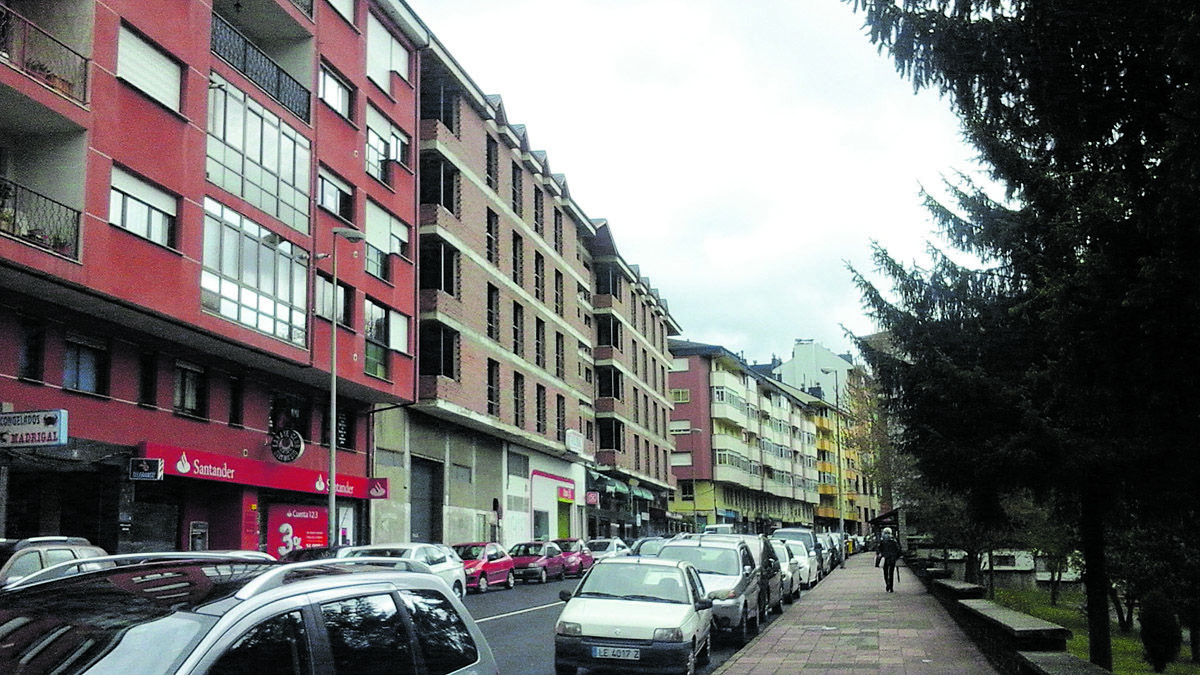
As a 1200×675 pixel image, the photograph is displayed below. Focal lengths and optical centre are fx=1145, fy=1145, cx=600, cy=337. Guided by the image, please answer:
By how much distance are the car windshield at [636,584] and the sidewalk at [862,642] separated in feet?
3.73

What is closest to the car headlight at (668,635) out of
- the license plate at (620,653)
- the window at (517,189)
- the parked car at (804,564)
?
the license plate at (620,653)

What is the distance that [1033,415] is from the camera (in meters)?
13.3

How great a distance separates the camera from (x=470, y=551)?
3369 cm

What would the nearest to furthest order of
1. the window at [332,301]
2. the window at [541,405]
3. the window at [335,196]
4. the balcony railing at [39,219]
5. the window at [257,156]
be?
1. the balcony railing at [39,219]
2. the window at [257,156]
3. the window at [332,301]
4. the window at [335,196]
5. the window at [541,405]

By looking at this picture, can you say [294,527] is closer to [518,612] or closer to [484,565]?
[484,565]

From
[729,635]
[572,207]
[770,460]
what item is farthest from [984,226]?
[770,460]

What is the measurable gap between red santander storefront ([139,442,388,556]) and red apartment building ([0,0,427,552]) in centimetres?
6

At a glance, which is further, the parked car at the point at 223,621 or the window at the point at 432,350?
the window at the point at 432,350

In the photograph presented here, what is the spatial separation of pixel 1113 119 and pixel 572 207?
51.8 meters

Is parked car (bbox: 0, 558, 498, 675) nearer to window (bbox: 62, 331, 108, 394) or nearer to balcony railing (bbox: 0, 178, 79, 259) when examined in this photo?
balcony railing (bbox: 0, 178, 79, 259)

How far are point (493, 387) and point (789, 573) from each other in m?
18.3

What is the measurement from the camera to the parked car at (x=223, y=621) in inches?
148

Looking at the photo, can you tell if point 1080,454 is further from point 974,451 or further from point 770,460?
point 770,460

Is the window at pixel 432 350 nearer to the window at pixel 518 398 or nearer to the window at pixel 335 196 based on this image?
the window at pixel 335 196
